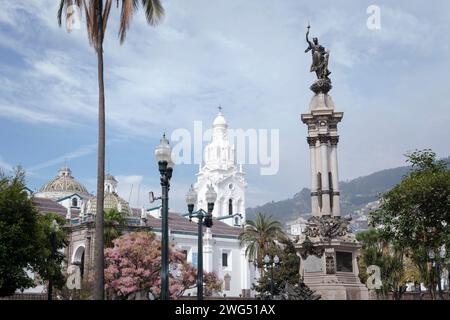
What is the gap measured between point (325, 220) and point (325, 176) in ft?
6.59

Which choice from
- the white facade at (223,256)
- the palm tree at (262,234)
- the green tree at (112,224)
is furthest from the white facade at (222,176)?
the green tree at (112,224)

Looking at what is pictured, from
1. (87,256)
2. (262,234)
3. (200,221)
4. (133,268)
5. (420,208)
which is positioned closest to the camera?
(200,221)

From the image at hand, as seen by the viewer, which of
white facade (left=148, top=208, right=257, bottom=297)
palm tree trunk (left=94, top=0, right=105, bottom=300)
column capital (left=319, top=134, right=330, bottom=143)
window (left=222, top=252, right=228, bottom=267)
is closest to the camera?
palm tree trunk (left=94, top=0, right=105, bottom=300)

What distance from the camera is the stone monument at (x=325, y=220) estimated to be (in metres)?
22.2

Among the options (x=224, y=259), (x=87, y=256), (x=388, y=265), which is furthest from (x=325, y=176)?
(x=224, y=259)

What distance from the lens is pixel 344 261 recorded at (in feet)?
74.6

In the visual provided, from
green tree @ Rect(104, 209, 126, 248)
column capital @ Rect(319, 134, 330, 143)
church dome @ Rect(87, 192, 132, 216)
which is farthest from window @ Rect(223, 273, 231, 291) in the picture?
column capital @ Rect(319, 134, 330, 143)

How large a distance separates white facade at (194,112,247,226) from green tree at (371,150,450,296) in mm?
64135

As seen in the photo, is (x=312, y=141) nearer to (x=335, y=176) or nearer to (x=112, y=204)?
(x=335, y=176)

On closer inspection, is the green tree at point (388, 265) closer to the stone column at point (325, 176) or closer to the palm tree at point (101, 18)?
the stone column at point (325, 176)

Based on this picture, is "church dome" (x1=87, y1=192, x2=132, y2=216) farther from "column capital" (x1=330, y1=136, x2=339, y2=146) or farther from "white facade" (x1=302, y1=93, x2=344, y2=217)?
"column capital" (x1=330, y1=136, x2=339, y2=146)

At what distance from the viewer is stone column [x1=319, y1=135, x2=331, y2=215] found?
77.8 feet
